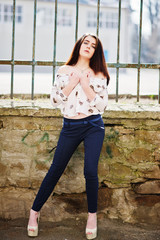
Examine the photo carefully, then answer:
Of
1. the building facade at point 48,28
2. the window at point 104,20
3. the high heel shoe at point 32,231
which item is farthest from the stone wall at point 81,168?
the window at point 104,20

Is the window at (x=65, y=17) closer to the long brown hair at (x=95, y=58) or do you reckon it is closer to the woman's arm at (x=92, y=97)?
the long brown hair at (x=95, y=58)

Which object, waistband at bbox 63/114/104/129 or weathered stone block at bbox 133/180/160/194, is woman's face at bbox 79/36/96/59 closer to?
waistband at bbox 63/114/104/129

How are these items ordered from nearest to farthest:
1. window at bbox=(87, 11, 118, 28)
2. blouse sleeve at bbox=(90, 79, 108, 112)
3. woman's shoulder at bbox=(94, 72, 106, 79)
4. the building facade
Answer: blouse sleeve at bbox=(90, 79, 108, 112)
woman's shoulder at bbox=(94, 72, 106, 79)
the building facade
window at bbox=(87, 11, 118, 28)

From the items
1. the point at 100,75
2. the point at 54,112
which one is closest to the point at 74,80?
the point at 100,75

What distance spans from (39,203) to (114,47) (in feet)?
88.2

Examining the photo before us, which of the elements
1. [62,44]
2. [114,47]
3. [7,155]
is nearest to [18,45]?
[62,44]

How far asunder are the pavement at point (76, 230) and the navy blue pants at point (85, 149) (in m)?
0.34

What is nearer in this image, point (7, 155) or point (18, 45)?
point (7, 155)

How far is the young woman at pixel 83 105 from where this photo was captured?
282 centimetres

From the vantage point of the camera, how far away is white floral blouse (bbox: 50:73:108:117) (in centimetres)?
282

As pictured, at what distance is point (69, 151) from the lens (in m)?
2.93

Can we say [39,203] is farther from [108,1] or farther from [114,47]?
[108,1]

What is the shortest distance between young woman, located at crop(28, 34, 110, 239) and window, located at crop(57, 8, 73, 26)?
25.6 meters

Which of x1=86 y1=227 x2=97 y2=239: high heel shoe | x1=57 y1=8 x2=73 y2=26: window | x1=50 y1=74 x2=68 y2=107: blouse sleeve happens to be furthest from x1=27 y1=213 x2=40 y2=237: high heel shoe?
x1=57 y1=8 x2=73 y2=26: window
